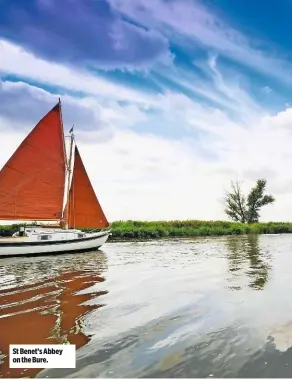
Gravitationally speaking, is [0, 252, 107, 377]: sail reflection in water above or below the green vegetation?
below

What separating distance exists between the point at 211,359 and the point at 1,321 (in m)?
4.44

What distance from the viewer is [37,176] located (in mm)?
26969

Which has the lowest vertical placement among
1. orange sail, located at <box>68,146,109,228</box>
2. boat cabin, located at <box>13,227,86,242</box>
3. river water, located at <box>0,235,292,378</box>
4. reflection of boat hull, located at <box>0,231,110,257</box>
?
river water, located at <box>0,235,292,378</box>

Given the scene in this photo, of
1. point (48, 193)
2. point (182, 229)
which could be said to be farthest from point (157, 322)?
point (182, 229)

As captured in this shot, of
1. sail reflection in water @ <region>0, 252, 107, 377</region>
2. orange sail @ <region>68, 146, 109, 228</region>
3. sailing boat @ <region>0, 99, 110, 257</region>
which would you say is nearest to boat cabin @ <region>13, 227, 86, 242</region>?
sailing boat @ <region>0, 99, 110, 257</region>

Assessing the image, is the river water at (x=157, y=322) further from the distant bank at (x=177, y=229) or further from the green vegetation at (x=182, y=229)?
the green vegetation at (x=182, y=229)

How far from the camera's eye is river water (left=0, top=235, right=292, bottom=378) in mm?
5348

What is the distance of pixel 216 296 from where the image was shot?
10.3 meters

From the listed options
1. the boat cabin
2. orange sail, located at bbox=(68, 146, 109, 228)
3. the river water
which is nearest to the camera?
the river water

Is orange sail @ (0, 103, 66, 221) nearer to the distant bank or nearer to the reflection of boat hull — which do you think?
the reflection of boat hull

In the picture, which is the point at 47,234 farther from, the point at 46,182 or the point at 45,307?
the point at 45,307

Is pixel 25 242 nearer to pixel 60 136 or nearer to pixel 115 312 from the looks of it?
pixel 60 136

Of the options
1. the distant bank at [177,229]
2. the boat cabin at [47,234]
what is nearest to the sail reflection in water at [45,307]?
the boat cabin at [47,234]

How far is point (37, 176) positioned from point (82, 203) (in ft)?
13.2
